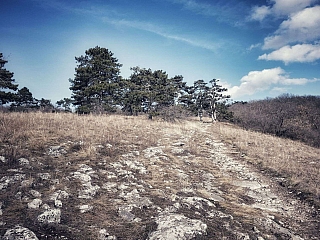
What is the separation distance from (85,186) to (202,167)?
470cm

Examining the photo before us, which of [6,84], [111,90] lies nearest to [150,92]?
[111,90]

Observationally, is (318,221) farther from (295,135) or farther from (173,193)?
(295,135)

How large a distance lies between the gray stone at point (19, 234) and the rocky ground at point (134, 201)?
1cm

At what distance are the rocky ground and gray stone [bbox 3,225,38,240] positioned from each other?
0.01 m

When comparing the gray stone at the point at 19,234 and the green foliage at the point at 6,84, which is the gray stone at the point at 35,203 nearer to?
the gray stone at the point at 19,234

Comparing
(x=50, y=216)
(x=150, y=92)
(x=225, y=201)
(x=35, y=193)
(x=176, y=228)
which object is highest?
(x=150, y=92)

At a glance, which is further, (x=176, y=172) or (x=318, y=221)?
(x=176, y=172)

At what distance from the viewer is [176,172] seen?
22.1 feet

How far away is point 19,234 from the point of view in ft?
9.42

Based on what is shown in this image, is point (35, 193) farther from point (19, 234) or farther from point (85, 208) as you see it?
point (19, 234)

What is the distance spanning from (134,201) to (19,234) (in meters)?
2.14

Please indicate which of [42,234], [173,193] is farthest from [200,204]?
[42,234]

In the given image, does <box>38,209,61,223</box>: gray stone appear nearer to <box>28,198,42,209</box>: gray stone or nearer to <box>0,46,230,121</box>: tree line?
<box>28,198,42,209</box>: gray stone

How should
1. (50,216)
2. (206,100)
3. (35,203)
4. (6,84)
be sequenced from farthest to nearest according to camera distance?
1. (206,100)
2. (6,84)
3. (35,203)
4. (50,216)
